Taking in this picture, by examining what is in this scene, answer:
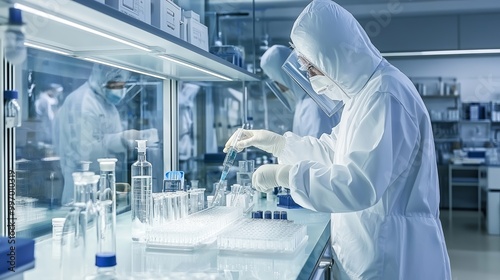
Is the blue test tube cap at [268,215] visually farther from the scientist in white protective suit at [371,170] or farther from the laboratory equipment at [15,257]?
the laboratory equipment at [15,257]

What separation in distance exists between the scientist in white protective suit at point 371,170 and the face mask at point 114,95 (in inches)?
67.3

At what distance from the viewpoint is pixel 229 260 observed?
1520 mm

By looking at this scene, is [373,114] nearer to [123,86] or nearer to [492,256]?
[123,86]

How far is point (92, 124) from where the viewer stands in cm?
311

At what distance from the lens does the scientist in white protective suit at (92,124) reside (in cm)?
298

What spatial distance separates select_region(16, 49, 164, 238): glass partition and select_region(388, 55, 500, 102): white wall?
6495mm

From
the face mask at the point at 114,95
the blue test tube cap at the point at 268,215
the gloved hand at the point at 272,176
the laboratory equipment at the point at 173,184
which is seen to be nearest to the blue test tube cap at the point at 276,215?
the blue test tube cap at the point at 268,215

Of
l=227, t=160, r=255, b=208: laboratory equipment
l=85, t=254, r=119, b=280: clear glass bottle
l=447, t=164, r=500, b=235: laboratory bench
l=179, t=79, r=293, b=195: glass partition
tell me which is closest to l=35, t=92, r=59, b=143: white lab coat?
l=179, t=79, r=293, b=195: glass partition

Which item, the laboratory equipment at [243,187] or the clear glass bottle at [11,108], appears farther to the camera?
the laboratory equipment at [243,187]

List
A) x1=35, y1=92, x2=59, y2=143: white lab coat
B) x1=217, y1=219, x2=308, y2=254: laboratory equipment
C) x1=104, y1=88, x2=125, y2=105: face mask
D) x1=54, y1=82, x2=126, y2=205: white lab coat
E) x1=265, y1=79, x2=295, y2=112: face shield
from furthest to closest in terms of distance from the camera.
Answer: x1=265, y1=79, x2=295, y2=112: face shield → x1=104, y1=88, x2=125, y2=105: face mask → x1=54, y1=82, x2=126, y2=205: white lab coat → x1=35, y1=92, x2=59, y2=143: white lab coat → x1=217, y1=219, x2=308, y2=254: laboratory equipment

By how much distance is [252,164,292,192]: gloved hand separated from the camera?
71.1 inches

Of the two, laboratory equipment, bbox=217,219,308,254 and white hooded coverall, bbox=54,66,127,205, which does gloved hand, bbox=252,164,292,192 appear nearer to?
laboratory equipment, bbox=217,219,308,254

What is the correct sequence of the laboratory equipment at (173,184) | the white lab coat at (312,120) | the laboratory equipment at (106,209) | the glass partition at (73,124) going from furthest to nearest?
the white lab coat at (312,120), the glass partition at (73,124), the laboratory equipment at (173,184), the laboratory equipment at (106,209)

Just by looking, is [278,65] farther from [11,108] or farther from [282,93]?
[11,108]
